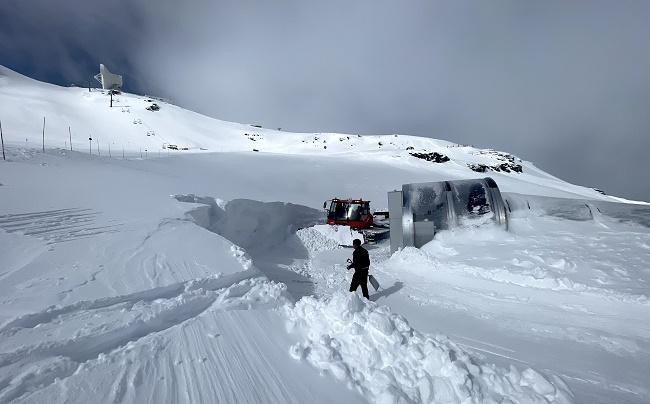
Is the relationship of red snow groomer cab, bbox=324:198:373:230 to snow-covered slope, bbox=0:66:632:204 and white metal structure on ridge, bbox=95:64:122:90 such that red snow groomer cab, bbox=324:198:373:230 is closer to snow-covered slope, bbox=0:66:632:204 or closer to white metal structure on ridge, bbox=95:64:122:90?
snow-covered slope, bbox=0:66:632:204

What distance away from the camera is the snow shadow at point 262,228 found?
9.56m

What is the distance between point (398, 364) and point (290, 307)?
1.99 meters

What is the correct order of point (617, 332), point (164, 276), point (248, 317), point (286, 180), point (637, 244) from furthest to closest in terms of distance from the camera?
1. point (286, 180)
2. point (637, 244)
3. point (164, 276)
4. point (617, 332)
5. point (248, 317)

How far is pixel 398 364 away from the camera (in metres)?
3.41

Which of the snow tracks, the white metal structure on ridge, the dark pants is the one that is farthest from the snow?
the white metal structure on ridge

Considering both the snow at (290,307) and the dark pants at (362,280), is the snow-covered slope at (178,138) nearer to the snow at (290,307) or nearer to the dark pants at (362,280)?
the snow at (290,307)

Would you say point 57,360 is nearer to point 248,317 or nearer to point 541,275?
point 248,317

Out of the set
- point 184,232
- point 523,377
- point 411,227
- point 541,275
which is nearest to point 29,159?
point 184,232

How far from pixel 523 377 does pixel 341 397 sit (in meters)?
1.94

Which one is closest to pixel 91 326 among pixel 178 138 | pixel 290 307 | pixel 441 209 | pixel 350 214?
pixel 290 307

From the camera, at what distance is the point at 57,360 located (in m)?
2.97

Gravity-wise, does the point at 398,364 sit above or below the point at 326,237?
above

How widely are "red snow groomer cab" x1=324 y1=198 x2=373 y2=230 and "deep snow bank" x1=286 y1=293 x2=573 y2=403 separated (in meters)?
9.45

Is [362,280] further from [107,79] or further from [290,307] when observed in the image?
[107,79]
